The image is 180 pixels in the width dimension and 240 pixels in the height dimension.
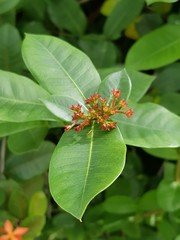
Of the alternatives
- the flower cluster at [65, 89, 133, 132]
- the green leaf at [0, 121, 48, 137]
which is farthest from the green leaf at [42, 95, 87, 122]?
the green leaf at [0, 121, 48, 137]

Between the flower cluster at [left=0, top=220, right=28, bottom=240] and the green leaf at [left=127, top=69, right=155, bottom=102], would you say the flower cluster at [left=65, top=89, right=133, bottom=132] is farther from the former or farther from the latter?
the flower cluster at [left=0, top=220, right=28, bottom=240]

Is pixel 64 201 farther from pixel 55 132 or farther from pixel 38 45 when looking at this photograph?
pixel 55 132

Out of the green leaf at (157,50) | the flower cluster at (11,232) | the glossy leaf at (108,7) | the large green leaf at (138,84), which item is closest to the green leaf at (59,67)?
the large green leaf at (138,84)

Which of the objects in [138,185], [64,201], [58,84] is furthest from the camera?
[138,185]

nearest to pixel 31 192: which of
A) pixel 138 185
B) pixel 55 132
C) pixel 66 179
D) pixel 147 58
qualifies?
pixel 55 132

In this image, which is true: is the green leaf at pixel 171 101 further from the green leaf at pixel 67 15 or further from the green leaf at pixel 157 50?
the green leaf at pixel 67 15
